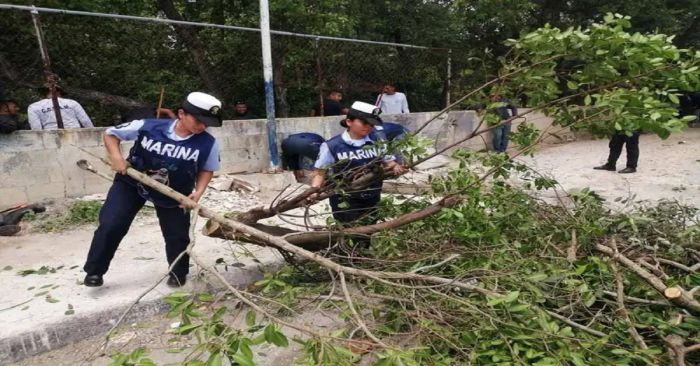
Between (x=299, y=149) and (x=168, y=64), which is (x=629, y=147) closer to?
(x=299, y=149)

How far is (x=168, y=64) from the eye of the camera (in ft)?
22.0

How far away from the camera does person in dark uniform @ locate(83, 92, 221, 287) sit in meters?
2.93

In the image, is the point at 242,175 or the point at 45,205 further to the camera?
the point at 242,175

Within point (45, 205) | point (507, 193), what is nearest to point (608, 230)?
point (507, 193)

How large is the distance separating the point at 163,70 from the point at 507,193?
5284 mm

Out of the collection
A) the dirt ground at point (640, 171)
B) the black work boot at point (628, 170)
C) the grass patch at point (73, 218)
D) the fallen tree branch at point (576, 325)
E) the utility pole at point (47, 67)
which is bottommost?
the dirt ground at point (640, 171)

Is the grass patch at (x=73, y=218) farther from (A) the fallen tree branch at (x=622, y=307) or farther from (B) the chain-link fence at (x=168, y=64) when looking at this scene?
(A) the fallen tree branch at (x=622, y=307)

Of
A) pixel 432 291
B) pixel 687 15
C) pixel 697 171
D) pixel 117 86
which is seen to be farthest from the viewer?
pixel 687 15

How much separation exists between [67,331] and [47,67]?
12.0ft

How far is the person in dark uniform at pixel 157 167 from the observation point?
2926mm

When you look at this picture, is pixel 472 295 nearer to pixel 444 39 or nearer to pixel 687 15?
pixel 444 39

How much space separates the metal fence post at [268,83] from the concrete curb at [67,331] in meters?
3.63

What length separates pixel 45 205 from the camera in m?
5.05

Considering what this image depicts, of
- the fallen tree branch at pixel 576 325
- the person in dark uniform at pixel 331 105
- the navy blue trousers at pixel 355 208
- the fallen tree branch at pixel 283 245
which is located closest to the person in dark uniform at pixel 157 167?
the fallen tree branch at pixel 283 245
